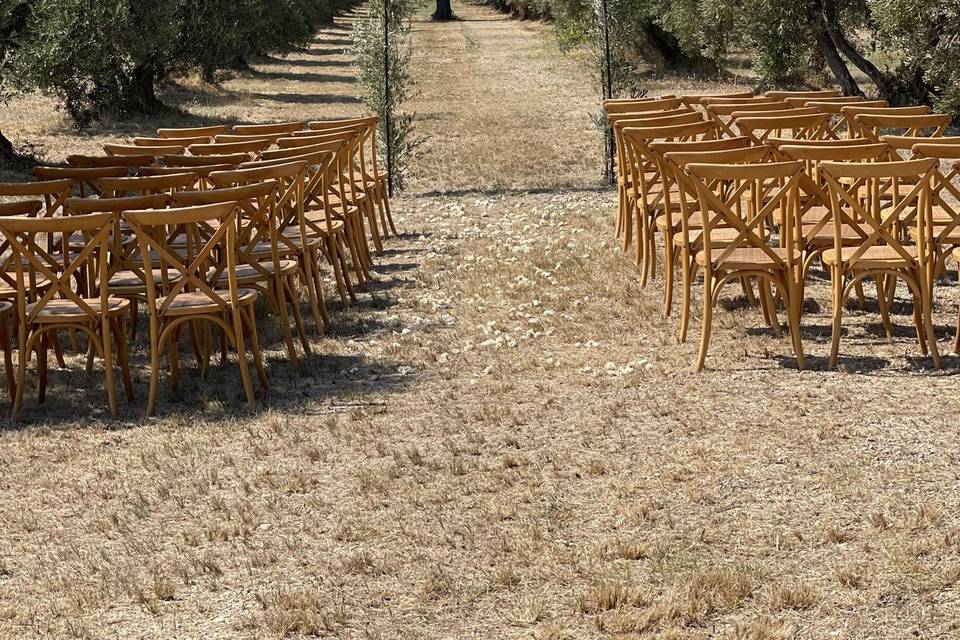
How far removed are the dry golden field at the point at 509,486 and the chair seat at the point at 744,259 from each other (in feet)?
1.68

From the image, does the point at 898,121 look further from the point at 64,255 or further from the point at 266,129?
the point at 64,255

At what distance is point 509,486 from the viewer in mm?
5578

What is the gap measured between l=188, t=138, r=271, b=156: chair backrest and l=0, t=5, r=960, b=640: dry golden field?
4.85 ft

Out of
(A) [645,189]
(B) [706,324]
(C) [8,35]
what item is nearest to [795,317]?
(B) [706,324]

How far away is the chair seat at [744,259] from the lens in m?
7.20

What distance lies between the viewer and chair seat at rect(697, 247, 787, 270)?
7199 mm

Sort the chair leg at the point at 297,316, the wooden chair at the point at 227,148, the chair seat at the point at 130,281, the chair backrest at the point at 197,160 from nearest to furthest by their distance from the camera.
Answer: the chair seat at the point at 130,281 → the chair leg at the point at 297,316 → the chair backrest at the point at 197,160 → the wooden chair at the point at 227,148

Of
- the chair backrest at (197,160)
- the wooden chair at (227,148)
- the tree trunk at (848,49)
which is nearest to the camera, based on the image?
the chair backrest at (197,160)

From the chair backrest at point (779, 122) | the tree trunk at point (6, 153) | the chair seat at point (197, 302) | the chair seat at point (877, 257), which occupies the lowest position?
the tree trunk at point (6, 153)

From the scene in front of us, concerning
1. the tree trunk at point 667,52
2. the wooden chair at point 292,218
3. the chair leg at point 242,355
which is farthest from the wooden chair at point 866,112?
the tree trunk at point 667,52

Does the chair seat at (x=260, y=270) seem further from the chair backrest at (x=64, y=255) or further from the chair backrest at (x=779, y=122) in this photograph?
the chair backrest at (x=779, y=122)

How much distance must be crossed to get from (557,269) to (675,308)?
5.18 feet

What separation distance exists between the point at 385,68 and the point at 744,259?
884 centimetres

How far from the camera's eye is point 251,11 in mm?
30516
